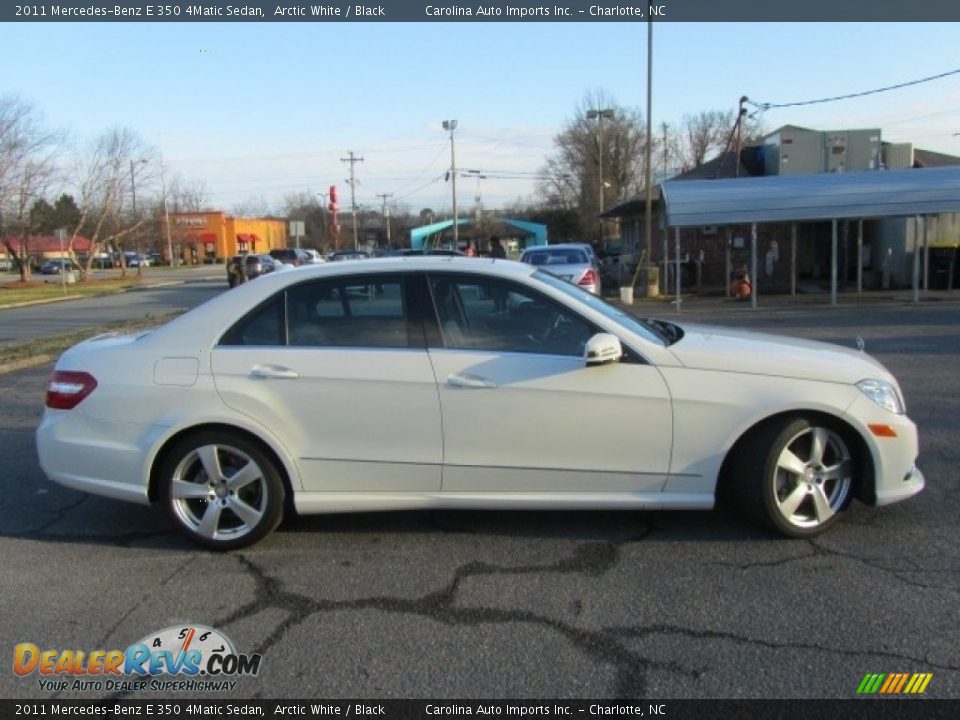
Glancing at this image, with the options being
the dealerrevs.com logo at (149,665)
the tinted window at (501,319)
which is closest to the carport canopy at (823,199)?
the tinted window at (501,319)

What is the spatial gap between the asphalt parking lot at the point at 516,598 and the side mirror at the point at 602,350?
3.36 ft

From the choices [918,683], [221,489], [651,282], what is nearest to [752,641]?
[918,683]

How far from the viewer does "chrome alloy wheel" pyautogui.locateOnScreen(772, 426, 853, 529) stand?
4.20m

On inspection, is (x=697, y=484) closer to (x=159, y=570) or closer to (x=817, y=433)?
(x=817, y=433)

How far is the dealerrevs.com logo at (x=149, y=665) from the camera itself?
312cm

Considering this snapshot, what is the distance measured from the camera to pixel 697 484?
4.20m

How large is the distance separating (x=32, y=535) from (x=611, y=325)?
3.63m

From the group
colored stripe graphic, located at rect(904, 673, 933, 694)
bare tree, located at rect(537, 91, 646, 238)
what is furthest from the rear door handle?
bare tree, located at rect(537, 91, 646, 238)

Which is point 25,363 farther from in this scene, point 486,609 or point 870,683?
Answer: point 870,683

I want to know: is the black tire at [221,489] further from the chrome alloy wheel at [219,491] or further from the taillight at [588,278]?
the taillight at [588,278]

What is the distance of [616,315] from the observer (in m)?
4.63

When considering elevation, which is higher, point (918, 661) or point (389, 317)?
point (389, 317)
